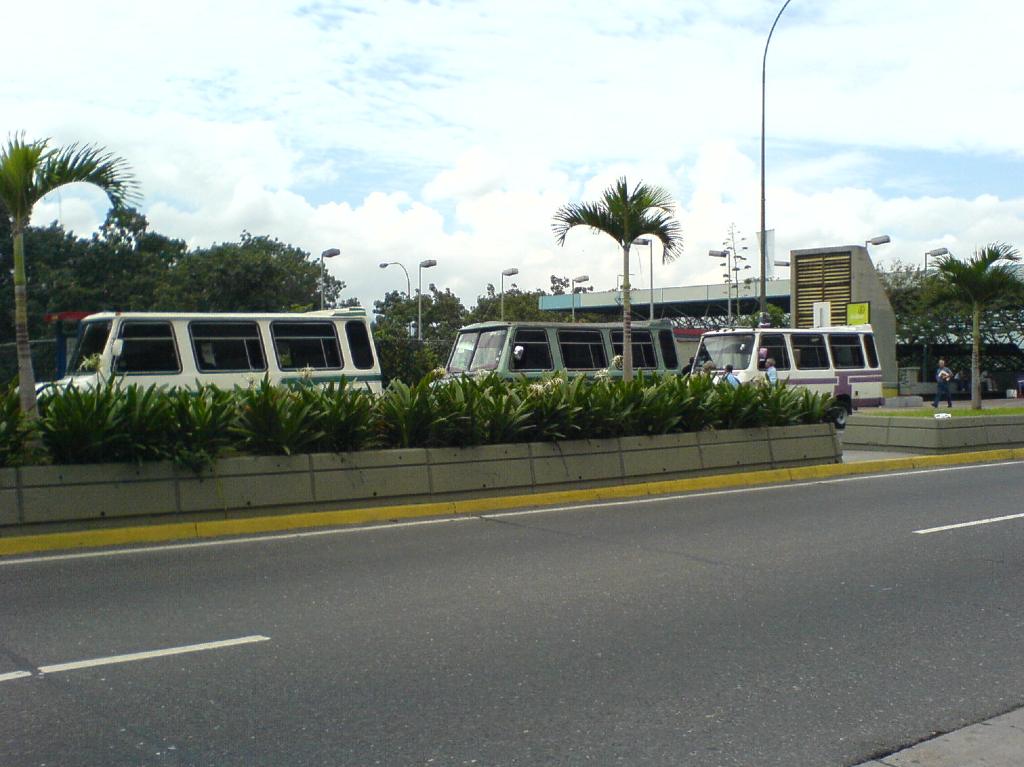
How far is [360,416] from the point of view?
39.2ft

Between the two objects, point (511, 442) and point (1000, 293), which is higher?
point (1000, 293)

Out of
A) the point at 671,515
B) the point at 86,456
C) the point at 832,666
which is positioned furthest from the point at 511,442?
the point at 832,666

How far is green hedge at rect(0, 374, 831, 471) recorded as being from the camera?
10.1m

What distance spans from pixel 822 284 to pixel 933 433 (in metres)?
29.0

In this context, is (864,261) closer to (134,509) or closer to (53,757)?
(134,509)

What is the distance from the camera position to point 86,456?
10.2m

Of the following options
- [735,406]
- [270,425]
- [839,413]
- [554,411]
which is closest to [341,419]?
[270,425]

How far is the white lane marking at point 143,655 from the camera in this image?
A: 5.93 meters

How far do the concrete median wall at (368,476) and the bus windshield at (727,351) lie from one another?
369 inches

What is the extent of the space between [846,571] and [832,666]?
2813 mm

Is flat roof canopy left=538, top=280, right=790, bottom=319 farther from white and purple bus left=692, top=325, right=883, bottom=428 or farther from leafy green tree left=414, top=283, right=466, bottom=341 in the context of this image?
white and purple bus left=692, top=325, right=883, bottom=428

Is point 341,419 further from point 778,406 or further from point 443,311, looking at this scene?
point 443,311

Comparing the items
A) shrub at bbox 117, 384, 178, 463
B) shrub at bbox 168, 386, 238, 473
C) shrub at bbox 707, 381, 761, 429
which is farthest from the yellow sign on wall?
shrub at bbox 117, 384, 178, 463

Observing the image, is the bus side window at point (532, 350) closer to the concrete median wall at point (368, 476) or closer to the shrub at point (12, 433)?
the concrete median wall at point (368, 476)
